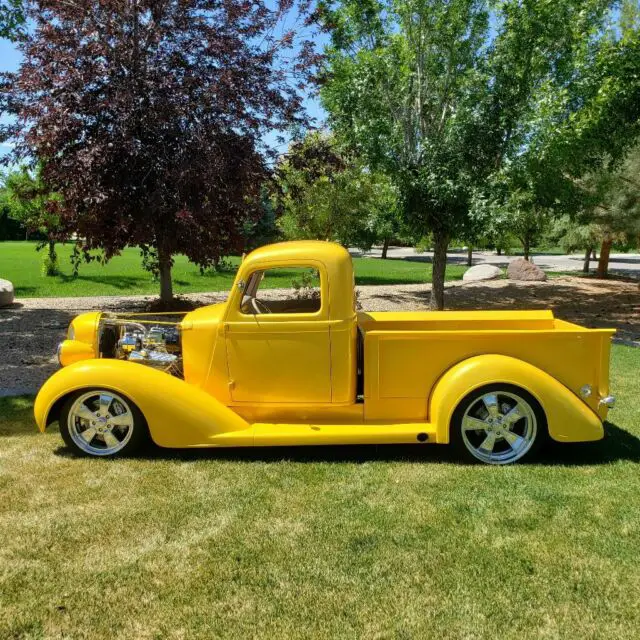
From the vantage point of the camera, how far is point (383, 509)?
3723mm

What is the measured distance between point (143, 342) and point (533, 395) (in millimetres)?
3213

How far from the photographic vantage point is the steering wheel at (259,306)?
4.68 m

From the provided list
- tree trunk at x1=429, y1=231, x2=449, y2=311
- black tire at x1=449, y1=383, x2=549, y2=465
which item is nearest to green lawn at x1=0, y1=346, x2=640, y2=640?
black tire at x1=449, y1=383, x2=549, y2=465

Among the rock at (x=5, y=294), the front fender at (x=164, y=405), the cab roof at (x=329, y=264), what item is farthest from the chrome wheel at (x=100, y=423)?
the rock at (x=5, y=294)

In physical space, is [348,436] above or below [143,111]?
below

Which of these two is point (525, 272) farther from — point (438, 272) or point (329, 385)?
point (329, 385)

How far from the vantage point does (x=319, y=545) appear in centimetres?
331

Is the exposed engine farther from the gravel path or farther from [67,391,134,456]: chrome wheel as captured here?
the gravel path

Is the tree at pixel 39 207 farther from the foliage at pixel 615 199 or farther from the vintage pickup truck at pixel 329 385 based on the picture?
the foliage at pixel 615 199

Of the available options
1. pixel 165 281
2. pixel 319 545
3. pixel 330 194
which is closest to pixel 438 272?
pixel 330 194

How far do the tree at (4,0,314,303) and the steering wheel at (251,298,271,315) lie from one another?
4024 mm

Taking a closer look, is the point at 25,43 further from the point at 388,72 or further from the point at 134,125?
the point at 388,72

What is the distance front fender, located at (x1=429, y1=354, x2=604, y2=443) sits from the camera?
13.9ft

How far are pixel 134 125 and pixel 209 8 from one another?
243 centimetres
